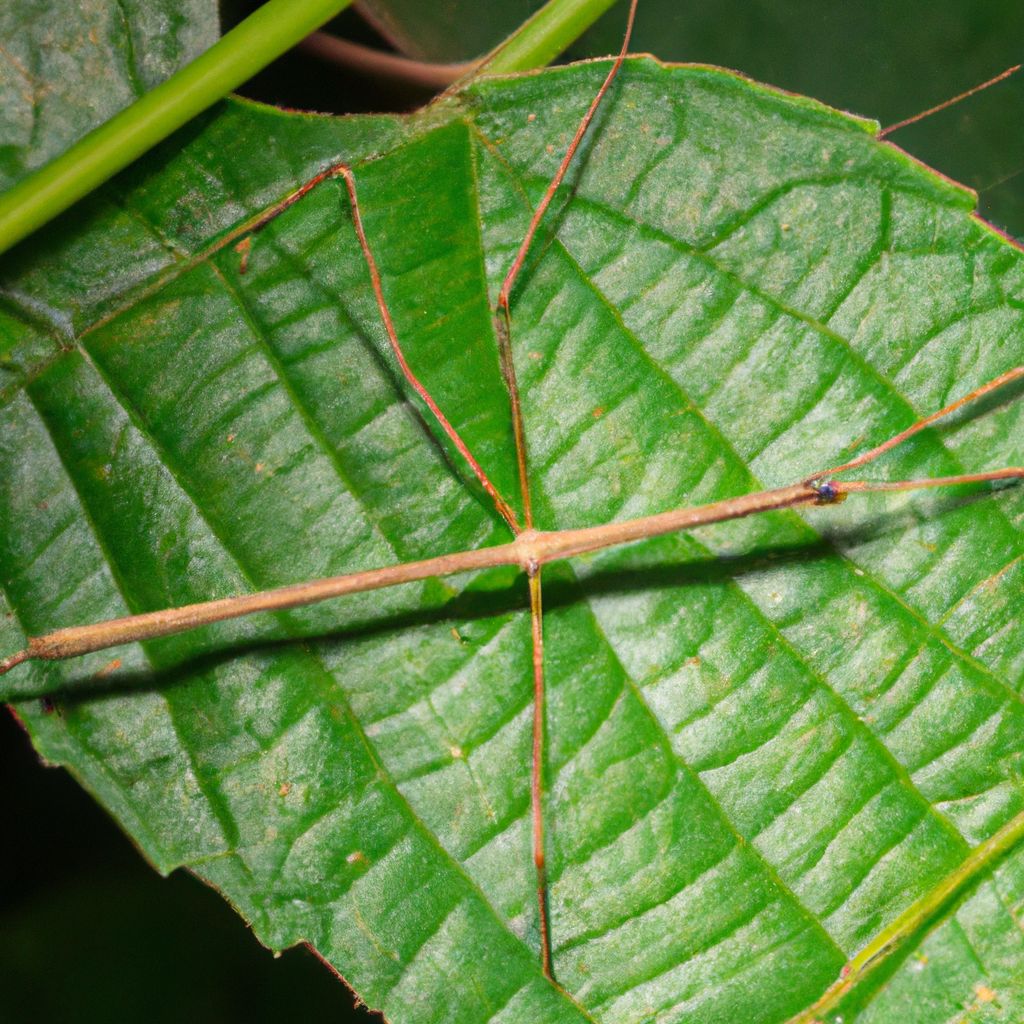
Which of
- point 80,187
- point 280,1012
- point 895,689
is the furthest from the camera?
point 280,1012

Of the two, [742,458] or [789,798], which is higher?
[742,458]

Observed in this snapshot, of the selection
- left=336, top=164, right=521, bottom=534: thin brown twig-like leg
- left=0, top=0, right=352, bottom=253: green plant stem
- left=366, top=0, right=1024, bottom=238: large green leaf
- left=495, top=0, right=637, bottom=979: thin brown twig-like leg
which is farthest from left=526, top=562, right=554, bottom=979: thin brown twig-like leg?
left=366, top=0, right=1024, bottom=238: large green leaf

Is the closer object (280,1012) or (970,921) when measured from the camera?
(970,921)

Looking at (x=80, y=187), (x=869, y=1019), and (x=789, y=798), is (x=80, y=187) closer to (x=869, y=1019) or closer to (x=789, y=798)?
(x=789, y=798)

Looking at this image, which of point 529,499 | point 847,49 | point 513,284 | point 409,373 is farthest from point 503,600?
point 847,49

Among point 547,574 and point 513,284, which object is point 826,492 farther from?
point 513,284

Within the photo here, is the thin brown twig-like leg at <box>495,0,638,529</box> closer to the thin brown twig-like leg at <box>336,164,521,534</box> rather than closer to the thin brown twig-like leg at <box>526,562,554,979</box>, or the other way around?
the thin brown twig-like leg at <box>336,164,521,534</box>

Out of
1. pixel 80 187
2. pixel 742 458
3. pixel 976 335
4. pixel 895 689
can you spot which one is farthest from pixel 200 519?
pixel 976 335
